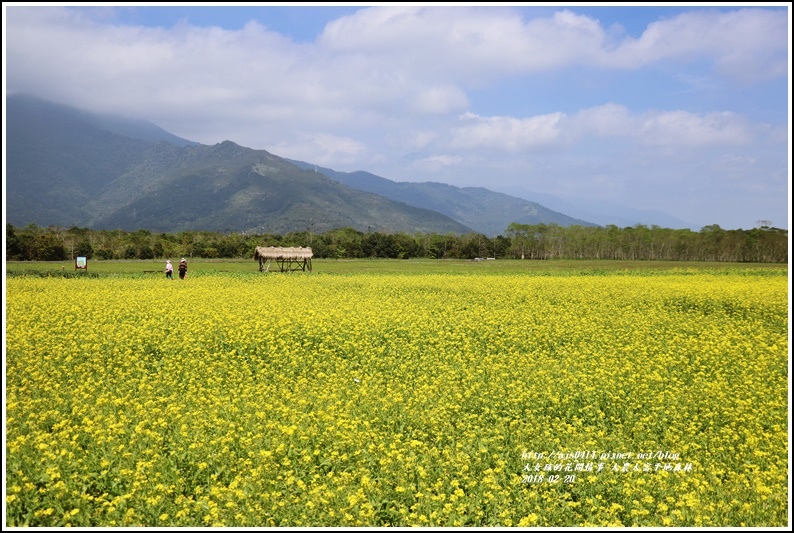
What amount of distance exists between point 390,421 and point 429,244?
3688 inches

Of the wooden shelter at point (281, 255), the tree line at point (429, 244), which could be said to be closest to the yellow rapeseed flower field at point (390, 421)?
the wooden shelter at point (281, 255)

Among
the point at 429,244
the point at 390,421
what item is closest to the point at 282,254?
the point at 390,421

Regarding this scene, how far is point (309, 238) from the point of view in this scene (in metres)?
98.7

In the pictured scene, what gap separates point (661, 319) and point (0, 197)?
59.4 feet

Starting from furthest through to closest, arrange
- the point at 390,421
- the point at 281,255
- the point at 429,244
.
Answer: the point at 429,244, the point at 281,255, the point at 390,421

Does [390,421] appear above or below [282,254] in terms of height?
below

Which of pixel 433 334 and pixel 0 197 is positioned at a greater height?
pixel 0 197

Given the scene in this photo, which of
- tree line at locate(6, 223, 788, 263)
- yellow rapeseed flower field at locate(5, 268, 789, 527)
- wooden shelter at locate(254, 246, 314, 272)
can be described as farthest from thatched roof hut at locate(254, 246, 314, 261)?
yellow rapeseed flower field at locate(5, 268, 789, 527)

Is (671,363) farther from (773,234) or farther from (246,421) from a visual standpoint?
(773,234)

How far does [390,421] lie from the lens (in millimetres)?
9352

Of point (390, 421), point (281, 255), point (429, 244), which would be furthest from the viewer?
point (429, 244)

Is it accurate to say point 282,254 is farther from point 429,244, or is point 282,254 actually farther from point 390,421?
point 429,244

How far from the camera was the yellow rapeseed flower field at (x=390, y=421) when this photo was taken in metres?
6.83

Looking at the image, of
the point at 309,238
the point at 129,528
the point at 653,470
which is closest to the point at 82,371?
the point at 129,528
